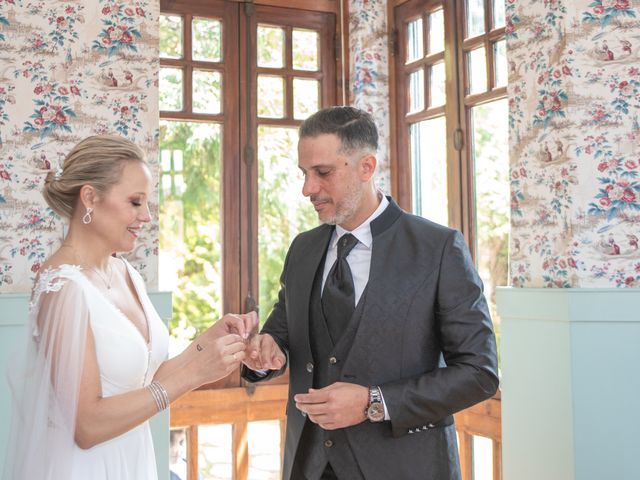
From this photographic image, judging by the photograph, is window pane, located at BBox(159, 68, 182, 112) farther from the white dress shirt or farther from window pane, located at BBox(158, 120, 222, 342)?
the white dress shirt

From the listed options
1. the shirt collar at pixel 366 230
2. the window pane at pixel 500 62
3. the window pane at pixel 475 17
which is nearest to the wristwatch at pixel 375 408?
the shirt collar at pixel 366 230

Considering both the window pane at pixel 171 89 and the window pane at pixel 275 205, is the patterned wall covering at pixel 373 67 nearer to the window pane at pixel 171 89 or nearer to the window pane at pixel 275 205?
the window pane at pixel 275 205

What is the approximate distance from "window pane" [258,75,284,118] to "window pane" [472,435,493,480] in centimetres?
220

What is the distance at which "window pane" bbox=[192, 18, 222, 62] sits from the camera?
14.1ft

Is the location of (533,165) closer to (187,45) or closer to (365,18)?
(365,18)

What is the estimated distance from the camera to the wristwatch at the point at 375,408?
70.9 inches

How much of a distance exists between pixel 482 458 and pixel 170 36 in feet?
9.48

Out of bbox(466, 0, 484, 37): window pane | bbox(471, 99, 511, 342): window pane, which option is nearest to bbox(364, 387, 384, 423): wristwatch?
bbox(471, 99, 511, 342): window pane

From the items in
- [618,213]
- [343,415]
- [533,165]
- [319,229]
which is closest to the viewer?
[343,415]

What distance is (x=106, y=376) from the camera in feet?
6.35

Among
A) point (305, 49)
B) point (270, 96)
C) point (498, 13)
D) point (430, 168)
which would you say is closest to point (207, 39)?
point (270, 96)

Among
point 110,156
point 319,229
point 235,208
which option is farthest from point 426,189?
point 110,156

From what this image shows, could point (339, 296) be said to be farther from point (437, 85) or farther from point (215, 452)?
point (215, 452)

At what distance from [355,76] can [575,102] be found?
179 cm
